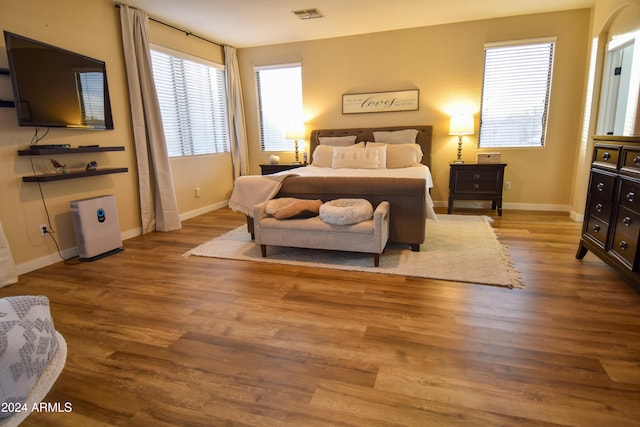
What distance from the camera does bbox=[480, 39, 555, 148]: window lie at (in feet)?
15.4

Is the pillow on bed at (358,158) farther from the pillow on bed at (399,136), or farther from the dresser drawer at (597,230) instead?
the dresser drawer at (597,230)

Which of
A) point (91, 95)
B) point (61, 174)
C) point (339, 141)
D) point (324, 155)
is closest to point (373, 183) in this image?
point (324, 155)

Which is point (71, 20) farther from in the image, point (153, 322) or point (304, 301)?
point (304, 301)

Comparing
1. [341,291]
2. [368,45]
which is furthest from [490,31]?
[341,291]

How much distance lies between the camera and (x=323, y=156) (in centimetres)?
508

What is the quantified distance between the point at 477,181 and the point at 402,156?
1129mm

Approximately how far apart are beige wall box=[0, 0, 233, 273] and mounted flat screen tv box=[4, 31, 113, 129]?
7.1 inches

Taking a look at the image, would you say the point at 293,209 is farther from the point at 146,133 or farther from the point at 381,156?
the point at 146,133

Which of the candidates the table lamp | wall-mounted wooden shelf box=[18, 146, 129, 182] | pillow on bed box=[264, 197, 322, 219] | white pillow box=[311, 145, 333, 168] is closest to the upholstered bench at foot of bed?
pillow on bed box=[264, 197, 322, 219]

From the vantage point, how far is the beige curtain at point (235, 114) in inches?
226

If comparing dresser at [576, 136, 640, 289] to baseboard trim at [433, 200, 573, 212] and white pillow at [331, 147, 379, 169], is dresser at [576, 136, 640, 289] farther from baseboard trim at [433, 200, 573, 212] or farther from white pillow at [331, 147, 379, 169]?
white pillow at [331, 147, 379, 169]

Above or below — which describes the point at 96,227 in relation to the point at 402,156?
below

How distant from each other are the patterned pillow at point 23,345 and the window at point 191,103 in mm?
4256

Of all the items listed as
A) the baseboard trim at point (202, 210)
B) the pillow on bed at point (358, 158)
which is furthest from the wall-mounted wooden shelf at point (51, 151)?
the pillow on bed at point (358, 158)
